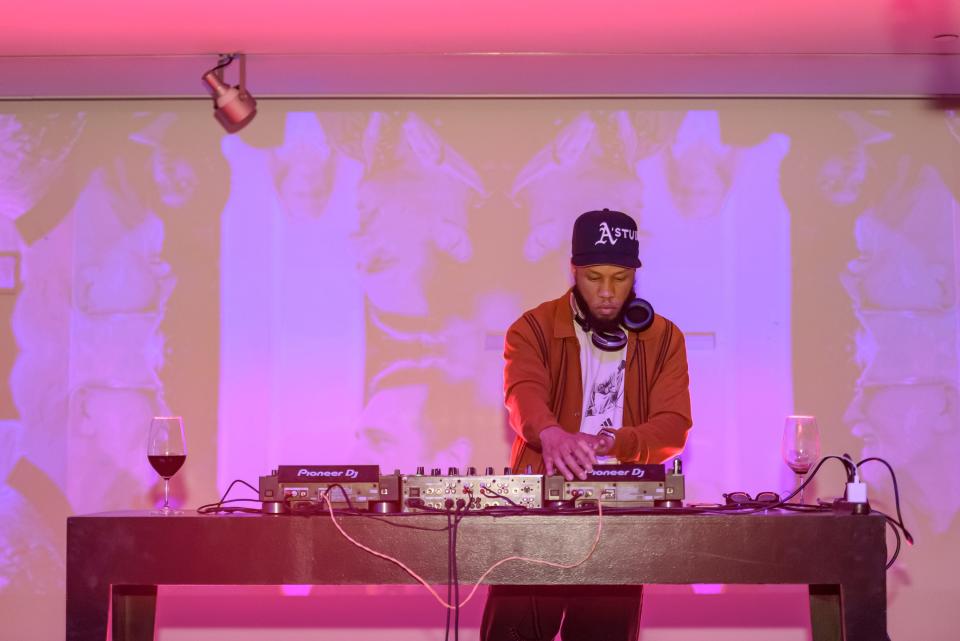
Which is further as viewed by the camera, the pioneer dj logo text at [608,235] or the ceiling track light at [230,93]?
the ceiling track light at [230,93]

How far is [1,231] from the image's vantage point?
5.22 meters

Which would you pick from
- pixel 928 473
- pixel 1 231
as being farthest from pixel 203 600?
pixel 928 473

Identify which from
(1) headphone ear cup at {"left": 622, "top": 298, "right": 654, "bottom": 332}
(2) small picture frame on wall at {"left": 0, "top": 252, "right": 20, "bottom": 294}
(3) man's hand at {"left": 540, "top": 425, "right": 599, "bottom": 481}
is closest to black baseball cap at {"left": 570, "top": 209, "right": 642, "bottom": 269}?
(1) headphone ear cup at {"left": 622, "top": 298, "right": 654, "bottom": 332}

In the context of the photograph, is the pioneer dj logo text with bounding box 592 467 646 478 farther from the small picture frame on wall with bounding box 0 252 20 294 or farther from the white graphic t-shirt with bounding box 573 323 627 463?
the small picture frame on wall with bounding box 0 252 20 294

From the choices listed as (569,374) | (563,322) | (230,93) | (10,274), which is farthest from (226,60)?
(569,374)

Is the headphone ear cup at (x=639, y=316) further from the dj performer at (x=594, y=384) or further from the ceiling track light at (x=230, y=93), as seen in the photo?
the ceiling track light at (x=230, y=93)

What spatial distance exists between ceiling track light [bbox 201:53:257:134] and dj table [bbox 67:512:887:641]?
2574mm

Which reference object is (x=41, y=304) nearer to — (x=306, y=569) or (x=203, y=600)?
(x=203, y=600)

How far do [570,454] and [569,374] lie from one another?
883 mm

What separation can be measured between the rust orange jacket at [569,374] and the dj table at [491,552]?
818 mm

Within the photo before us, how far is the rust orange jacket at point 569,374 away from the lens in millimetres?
3434

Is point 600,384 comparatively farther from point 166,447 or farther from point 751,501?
point 166,447

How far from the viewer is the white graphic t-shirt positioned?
3.58 m

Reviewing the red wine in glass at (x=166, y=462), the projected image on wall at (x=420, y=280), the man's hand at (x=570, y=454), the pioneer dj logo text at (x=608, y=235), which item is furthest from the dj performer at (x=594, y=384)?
the projected image on wall at (x=420, y=280)
